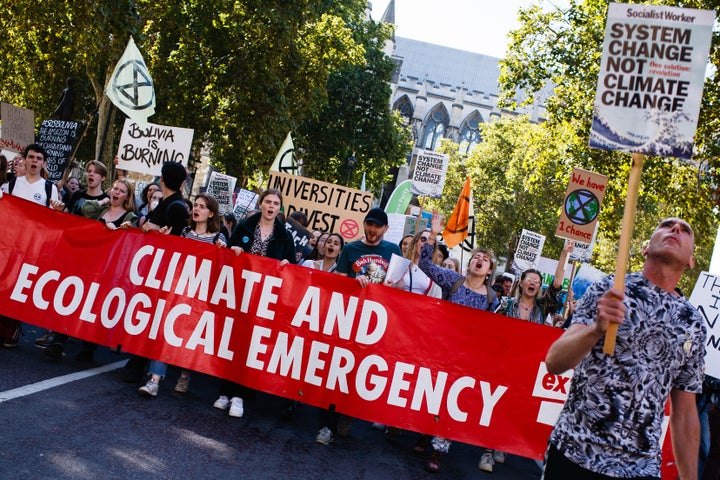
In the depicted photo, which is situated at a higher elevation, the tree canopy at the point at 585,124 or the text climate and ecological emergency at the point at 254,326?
the tree canopy at the point at 585,124

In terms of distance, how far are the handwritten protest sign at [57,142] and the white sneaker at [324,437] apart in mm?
9653

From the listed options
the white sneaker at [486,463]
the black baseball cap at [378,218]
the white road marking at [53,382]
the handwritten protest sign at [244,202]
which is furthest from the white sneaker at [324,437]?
the handwritten protest sign at [244,202]

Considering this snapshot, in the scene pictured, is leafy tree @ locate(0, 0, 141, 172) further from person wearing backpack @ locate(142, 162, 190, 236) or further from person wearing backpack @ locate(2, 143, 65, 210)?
person wearing backpack @ locate(142, 162, 190, 236)

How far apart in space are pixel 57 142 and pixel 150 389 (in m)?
9.18

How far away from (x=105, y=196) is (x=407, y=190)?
51.6 feet

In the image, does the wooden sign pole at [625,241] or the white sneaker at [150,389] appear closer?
the wooden sign pole at [625,241]

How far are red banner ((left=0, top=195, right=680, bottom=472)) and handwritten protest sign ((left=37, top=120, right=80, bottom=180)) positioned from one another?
25.0ft

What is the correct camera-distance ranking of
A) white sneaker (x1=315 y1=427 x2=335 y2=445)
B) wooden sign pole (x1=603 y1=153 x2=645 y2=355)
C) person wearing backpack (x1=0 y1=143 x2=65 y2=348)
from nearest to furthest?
wooden sign pole (x1=603 y1=153 x2=645 y2=355), white sneaker (x1=315 y1=427 x2=335 y2=445), person wearing backpack (x1=0 y1=143 x2=65 y2=348)

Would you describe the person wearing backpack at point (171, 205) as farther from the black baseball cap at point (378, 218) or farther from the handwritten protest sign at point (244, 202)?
the handwritten protest sign at point (244, 202)

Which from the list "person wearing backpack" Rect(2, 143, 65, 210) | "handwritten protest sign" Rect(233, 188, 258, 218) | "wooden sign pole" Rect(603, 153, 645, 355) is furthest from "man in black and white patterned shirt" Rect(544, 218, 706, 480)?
"handwritten protest sign" Rect(233, 188, 258, 218)

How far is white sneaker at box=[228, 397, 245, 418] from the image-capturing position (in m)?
7.10

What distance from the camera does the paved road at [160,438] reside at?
512 cm

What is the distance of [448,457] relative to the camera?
7.72 meters

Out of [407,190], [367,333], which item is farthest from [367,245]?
[407,190]
